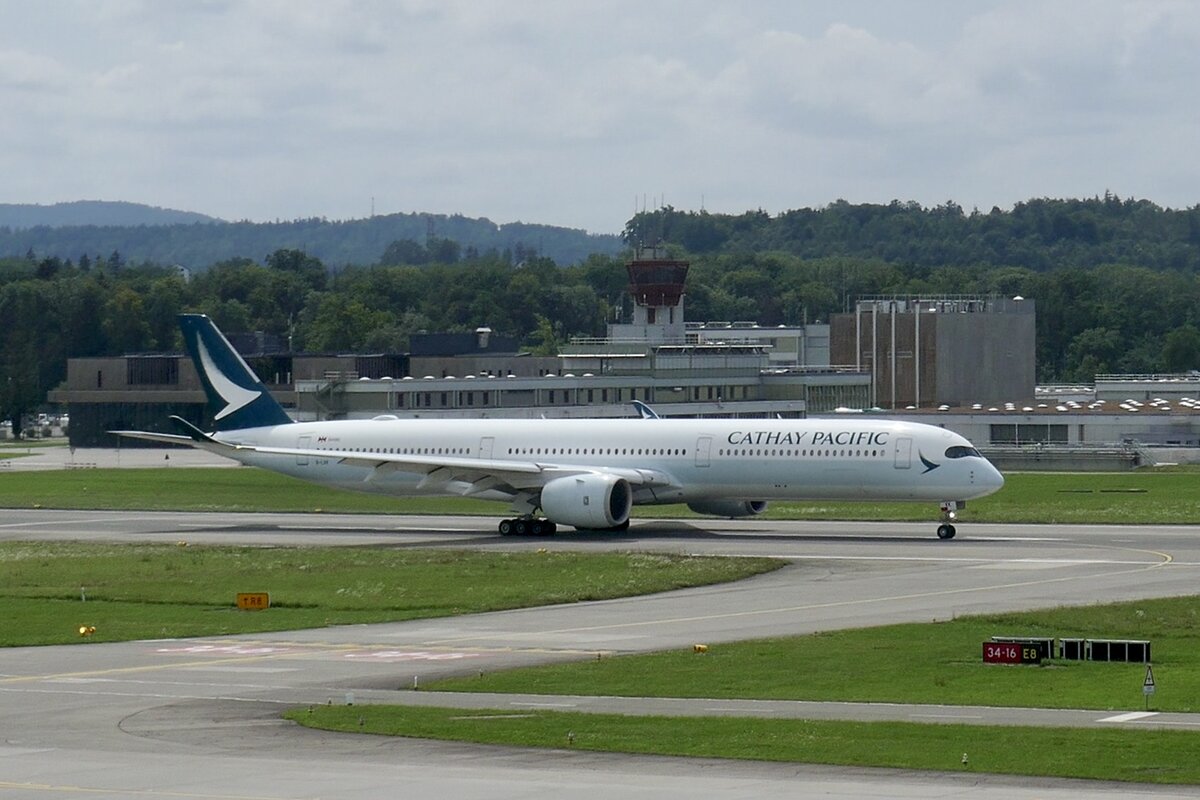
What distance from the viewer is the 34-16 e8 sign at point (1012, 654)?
33.2m

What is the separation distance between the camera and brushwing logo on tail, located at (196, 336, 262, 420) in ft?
250

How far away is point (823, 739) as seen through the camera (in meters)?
25.7

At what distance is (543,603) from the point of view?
45281 mm

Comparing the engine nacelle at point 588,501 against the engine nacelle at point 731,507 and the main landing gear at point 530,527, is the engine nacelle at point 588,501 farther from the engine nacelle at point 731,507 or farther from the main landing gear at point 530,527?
the engine nacelle at point 731,507

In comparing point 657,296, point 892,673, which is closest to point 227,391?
point 892,673

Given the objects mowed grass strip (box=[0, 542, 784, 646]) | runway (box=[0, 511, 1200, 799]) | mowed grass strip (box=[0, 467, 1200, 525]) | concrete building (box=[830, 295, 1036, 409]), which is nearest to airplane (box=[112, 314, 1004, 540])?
runway (box=[0, 511, 1200, 799])

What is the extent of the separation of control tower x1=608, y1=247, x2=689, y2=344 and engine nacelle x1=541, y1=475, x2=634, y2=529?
350 feet

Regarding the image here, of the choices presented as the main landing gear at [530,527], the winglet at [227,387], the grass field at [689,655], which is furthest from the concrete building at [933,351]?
the main landing gear at [530,527]

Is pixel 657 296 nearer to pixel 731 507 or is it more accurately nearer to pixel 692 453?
pixel 731 507

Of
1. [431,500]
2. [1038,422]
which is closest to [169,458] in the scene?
[431,500]

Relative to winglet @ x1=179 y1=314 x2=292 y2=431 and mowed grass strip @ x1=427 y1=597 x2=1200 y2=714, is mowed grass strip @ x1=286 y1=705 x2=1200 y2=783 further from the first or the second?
winglet @ x1=179 y1=314 x2=292 y2=431

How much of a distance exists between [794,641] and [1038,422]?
3950 inches

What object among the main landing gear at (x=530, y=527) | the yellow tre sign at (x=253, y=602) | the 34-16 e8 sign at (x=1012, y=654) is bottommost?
the main landing gear at (x=530, y=527)

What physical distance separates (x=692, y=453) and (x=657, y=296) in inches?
4299
